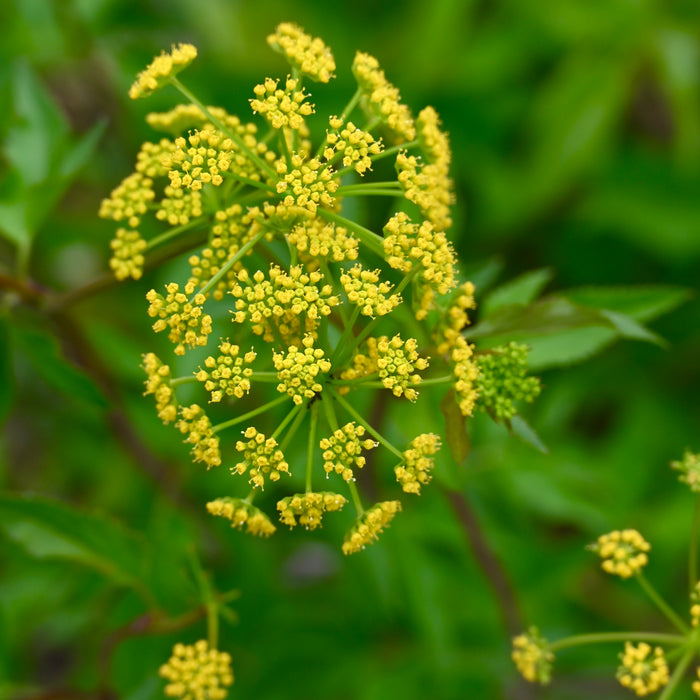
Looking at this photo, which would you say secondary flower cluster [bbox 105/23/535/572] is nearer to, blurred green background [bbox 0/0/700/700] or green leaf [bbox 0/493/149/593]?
green leaf [bbox 0/493/149/593]

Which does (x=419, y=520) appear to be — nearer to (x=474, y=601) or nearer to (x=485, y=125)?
(x=474, y=601)

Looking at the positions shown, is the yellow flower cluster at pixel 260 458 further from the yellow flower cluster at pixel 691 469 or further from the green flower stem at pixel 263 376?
the yellow flower cluster at pixel 691 469

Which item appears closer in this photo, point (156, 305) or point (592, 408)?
point (156, 305)

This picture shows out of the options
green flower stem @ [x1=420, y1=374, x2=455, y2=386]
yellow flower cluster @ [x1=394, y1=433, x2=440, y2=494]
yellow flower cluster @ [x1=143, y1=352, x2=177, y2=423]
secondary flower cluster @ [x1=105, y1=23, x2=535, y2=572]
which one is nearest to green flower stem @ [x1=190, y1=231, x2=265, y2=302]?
secondary flower cluster @ [x1=105, y1=23, x2=535, y2=572]

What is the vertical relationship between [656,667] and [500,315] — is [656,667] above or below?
below

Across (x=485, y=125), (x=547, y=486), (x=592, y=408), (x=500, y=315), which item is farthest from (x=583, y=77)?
(x=500, y=315)

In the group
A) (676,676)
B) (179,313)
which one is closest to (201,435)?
(179,313)

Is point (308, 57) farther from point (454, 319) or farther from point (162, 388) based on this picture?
point (162, 388)

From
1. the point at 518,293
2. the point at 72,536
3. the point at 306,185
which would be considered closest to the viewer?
the point at 306,185
